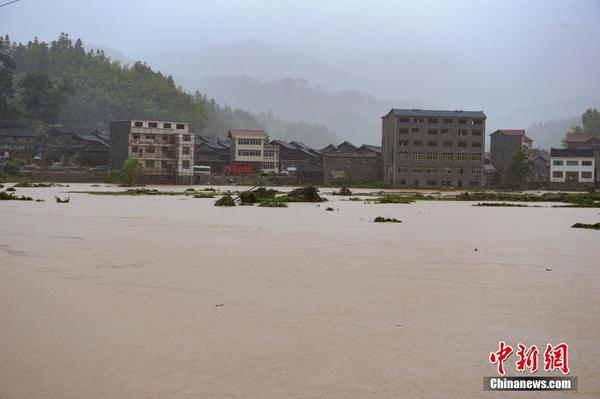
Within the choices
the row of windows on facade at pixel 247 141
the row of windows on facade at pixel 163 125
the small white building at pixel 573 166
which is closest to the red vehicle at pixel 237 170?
the row of windows on facade at pixel 247 141

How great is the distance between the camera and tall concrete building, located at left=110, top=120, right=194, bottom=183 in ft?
246

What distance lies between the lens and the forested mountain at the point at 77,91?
9425cm

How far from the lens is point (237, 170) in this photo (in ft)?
280

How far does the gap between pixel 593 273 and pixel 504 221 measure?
49.1ft

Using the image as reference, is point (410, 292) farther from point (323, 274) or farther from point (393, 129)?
point (393, 129)

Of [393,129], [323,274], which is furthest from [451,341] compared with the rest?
[393,129]

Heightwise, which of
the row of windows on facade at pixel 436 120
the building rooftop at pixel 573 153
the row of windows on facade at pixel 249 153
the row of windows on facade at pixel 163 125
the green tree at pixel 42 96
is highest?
the green tree at pixel 42 96

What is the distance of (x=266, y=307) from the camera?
879cm

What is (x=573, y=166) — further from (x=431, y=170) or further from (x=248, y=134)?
(x=248, y=134)

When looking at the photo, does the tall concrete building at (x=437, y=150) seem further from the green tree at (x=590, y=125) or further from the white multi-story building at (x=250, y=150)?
the green tree at (x=590, y=125)

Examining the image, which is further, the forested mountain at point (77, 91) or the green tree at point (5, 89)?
the forested mountain at point (77, 91)

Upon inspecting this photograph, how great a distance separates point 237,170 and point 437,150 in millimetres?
24630

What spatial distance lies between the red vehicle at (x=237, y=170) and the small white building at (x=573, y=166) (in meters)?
37.1

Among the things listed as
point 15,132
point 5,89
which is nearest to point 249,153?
point 15,132
